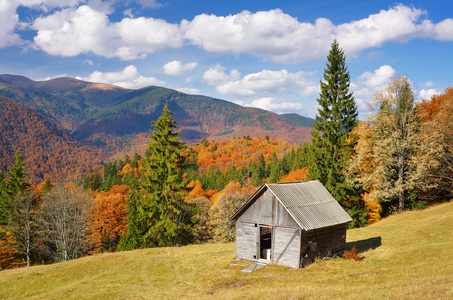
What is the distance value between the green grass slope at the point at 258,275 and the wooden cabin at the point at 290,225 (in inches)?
46.4

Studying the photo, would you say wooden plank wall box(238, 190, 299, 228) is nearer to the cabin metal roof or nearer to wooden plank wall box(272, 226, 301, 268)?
the cabin metal roof

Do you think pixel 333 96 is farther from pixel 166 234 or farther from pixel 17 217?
pixel 17 217

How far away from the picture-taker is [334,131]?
4609 cm

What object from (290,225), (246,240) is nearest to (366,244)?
(290,225)

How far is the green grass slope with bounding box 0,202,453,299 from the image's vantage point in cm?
1681

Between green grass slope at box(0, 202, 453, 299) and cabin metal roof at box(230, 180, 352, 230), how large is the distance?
3.34m

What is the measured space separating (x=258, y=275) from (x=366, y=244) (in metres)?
13.8

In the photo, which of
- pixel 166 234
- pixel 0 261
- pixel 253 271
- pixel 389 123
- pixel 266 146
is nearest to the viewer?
pixel 253 271

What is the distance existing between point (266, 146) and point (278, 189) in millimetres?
162636

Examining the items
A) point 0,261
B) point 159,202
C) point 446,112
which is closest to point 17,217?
point 0,261

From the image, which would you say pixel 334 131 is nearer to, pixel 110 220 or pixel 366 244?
pixel 366 244

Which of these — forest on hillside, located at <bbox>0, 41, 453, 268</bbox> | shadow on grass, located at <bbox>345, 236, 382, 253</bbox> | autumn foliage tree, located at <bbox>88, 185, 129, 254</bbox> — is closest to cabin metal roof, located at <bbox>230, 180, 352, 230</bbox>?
shadow on grass, located at <bbox>345, 236, 382, 253</bbox>

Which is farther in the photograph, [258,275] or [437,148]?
[437,148]

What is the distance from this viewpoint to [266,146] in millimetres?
188375
